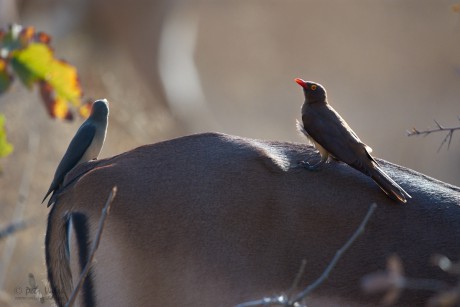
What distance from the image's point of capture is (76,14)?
14.9 meters

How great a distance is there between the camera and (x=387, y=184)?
345 cm

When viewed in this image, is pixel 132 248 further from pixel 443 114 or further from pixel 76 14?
pixel 76 14

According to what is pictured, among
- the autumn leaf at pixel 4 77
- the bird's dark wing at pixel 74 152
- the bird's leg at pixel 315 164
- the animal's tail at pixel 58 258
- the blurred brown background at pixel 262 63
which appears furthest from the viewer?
the blurred brown background at pixel 262 63

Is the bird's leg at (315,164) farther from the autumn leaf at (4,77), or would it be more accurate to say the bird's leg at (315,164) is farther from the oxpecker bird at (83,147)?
the autumn leaf at (4,77)

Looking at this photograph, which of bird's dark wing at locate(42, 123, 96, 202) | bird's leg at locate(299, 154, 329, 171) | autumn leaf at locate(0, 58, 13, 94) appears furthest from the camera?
autumn leaf at locate(0, 58, 13, 94)

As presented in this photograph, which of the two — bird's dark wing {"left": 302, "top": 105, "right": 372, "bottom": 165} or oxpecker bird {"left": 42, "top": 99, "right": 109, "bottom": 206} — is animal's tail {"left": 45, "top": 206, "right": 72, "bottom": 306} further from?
bird's dark wing {"left": 302, "top": 105, "right": 372, "bottom": 165}

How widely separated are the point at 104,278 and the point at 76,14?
1223cm

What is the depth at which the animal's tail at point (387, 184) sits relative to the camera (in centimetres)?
343

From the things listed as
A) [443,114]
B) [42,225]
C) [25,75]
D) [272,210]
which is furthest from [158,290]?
[443,114]

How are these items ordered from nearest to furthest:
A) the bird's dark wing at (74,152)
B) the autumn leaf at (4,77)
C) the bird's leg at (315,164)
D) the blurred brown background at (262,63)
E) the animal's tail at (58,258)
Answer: the animal's tail at (58,258), the bird's leg at (315,164), the bird's dark wing at (74,152), the autumn leaf at (4,77), the blurred brown background at (262,63)

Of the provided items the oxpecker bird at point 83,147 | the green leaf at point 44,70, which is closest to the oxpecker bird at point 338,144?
the oxpecker bird at point 83,147

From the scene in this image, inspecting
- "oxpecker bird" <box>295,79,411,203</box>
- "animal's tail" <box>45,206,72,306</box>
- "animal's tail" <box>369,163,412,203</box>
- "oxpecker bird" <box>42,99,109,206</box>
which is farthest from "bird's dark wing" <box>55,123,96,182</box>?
"animal's tail" <box>369,163,412,203</box>

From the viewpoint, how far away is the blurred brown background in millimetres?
11984

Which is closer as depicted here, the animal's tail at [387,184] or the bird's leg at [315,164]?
the animal's tail at [387,184]
